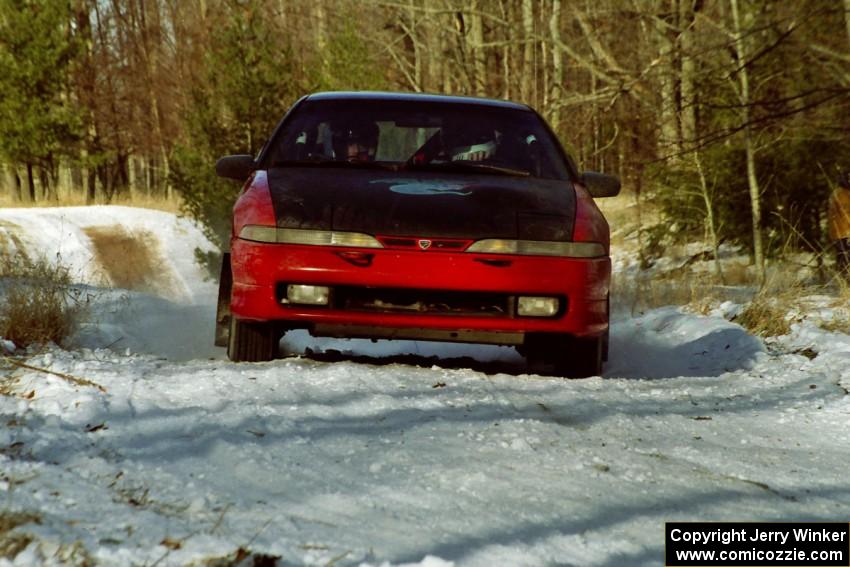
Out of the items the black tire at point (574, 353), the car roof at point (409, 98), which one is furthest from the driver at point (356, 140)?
the black tire at point (574, 353)

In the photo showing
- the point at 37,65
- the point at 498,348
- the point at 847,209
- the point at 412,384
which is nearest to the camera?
the point at 412,384

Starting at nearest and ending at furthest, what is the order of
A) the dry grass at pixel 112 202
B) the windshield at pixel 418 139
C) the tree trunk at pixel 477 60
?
the windshield at pixel 418 139 < the dry grass at pixel 112 202 < the tree trunk at pixel 477 60

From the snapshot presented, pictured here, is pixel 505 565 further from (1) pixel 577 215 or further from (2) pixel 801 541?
(1) pixel 577 215

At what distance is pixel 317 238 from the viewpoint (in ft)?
14.8

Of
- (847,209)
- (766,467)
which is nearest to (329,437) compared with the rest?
(766,467)

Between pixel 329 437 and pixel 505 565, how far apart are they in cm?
129

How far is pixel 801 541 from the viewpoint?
2.59m

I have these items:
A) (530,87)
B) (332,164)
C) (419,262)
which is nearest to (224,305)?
(332,164)

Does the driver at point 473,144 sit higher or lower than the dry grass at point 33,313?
higher

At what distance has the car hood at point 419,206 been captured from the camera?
453cm

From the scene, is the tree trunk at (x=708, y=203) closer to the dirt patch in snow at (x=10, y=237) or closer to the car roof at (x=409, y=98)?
the car roof at (x=409, y=98)

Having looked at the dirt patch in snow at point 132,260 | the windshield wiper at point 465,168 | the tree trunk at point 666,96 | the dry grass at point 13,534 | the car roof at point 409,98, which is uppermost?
the tree trunk at point 666,96

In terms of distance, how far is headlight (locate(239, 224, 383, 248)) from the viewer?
450 cm

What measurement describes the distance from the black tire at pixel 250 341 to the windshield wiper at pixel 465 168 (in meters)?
1.26
